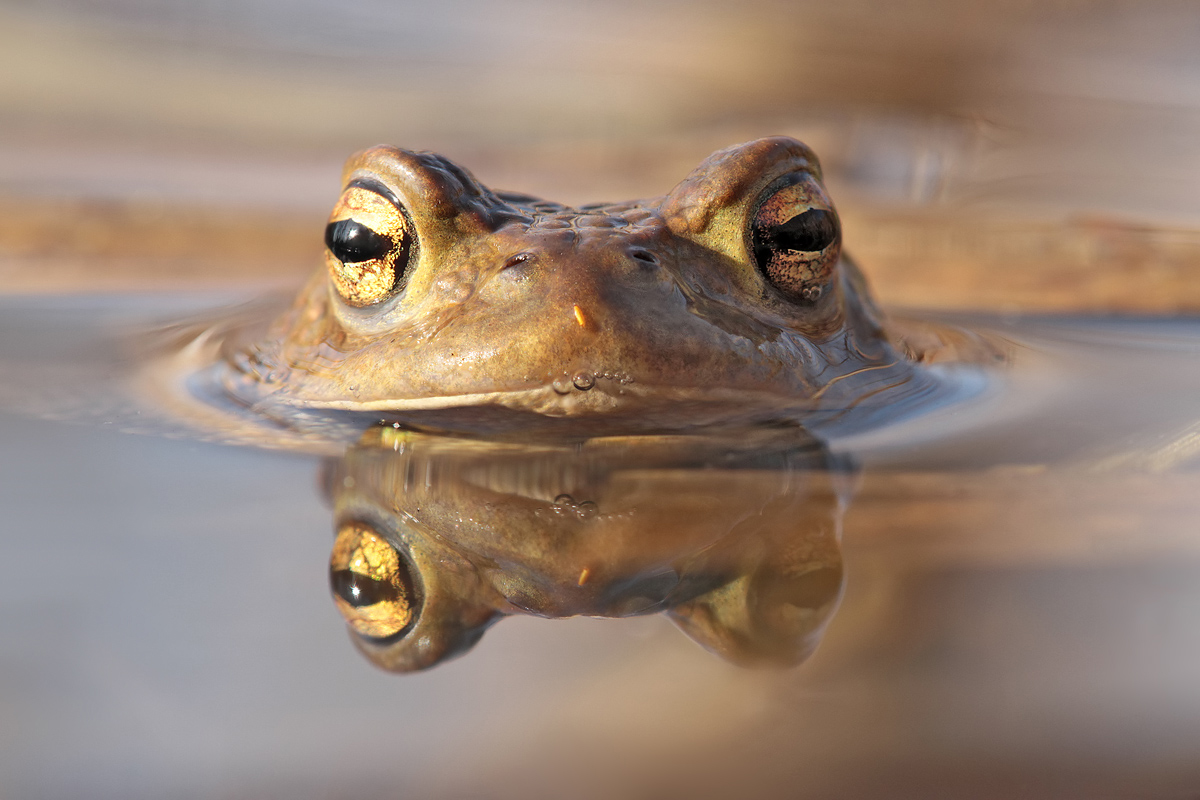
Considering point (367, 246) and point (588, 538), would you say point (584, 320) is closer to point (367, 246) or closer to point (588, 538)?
point (588, 538)

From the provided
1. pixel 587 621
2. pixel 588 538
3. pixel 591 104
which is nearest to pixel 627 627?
pixel 587 621

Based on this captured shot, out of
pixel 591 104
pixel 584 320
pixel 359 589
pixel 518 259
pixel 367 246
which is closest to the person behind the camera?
pixel 359 589

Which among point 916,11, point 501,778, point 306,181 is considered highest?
point 916,11

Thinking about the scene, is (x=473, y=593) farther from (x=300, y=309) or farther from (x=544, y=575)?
(x=300, y=309)

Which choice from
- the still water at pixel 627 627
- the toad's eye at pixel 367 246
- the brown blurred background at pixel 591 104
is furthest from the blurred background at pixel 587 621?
the toad's eye at pixel 367 246

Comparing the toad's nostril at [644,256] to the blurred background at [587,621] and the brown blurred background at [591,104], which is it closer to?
the blurred background at [587,621]

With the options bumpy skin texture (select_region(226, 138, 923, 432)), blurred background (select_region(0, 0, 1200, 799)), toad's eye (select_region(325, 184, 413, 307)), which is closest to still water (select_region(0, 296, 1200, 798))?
blurred background (select_region(0, 0, 1200, 799))

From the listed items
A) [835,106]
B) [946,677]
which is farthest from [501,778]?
[835,106]
